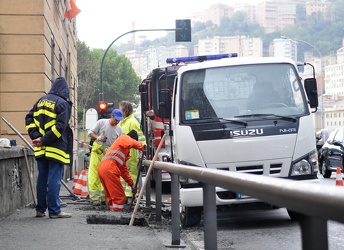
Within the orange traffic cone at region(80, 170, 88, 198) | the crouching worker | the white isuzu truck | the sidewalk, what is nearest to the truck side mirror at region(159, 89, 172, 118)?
the white isuzu truck

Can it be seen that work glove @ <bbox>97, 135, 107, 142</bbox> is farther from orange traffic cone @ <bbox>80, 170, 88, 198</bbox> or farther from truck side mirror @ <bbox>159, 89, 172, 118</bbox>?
orange traffic cone @ <bbox>80, 170, 88, 198</bbox>

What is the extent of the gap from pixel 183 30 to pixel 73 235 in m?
25.8

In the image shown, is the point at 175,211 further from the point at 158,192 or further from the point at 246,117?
the point at 246,117

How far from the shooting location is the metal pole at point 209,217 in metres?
4.28

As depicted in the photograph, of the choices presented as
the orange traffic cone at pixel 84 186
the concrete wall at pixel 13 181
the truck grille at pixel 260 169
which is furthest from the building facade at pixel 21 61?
the truck grille at pixel 260 169

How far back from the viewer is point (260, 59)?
398 inches

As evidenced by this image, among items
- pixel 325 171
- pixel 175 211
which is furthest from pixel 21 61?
pixel 325 171

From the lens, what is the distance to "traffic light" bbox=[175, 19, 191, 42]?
32969 mm

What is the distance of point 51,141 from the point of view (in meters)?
9.54

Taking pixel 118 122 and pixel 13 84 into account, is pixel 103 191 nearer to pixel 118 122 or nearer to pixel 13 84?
pixel 118 122

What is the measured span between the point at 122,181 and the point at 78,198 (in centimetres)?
104

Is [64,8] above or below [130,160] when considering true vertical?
above

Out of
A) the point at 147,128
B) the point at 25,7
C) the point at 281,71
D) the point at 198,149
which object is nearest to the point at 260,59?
the point at 281,71

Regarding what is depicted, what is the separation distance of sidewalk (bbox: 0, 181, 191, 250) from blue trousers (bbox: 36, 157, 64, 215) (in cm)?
19
